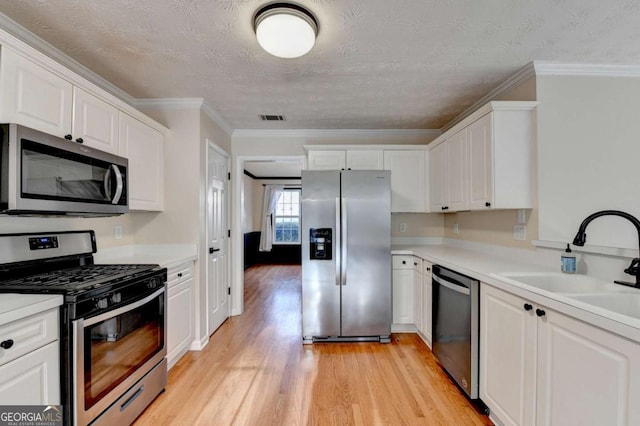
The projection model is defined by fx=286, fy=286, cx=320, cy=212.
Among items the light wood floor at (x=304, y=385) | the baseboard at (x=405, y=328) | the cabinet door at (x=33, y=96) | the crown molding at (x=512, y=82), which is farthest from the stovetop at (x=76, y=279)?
the crown molding at (x=512, y=82)

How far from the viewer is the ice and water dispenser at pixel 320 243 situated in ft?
9.67

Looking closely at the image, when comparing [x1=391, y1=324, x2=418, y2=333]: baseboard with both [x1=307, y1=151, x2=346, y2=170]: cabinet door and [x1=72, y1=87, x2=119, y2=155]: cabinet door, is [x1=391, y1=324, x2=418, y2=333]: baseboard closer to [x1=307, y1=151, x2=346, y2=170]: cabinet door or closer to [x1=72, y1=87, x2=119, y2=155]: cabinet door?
[x1=307, y1=151, x2=346, y2=170]: cabinet door

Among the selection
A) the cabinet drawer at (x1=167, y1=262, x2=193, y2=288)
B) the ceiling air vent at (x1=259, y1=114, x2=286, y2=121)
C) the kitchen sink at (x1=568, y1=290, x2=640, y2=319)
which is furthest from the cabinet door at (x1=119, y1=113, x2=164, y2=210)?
the kitchen sink at (x1=568, y1=290, x2=640, y2=319)

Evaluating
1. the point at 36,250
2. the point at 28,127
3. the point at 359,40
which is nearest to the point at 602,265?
the point at 359,40

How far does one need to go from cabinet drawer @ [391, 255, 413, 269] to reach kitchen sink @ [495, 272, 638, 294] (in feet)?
4.31

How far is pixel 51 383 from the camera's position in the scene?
1.31 metres

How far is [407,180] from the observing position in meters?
3.52

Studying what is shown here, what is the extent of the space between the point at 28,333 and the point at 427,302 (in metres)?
2.80

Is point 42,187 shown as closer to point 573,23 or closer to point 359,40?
point 359,40

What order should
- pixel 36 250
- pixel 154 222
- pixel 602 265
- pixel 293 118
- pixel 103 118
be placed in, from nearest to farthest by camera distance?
1. pixel 602 265
2. pixel 36 250
3. pixel 103 118
4. pixel 154 222
5. pixel 293 118

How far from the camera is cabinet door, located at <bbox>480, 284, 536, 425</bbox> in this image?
1.45 m

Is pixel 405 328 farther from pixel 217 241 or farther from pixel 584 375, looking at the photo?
pixel 217 241

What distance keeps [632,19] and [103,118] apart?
3459 mm

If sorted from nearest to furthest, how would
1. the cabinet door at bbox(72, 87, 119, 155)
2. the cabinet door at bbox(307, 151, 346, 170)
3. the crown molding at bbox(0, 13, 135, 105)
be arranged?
the crown molding at bbox(0, 13, 135, 105) < the cabinet door at bbox(72, 87, 119, 155) < the cabinet door at bbox(307, 151, 346, 170)
